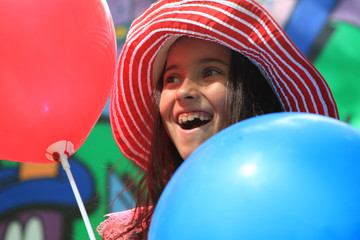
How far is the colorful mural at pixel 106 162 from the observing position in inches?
92.0

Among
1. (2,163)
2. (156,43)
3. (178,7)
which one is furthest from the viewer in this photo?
(2,163)

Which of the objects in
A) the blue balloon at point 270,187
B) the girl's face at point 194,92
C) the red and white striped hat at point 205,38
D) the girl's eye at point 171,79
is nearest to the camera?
the blue balloon at point 270,187

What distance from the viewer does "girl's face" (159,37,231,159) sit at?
4.16 ft

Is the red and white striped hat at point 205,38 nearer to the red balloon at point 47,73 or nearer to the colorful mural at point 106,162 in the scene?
the red balloon at point 47,73

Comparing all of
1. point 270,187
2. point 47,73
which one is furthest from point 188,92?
point 270,187

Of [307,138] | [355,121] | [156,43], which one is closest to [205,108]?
[156,43]

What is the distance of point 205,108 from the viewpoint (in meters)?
1.27

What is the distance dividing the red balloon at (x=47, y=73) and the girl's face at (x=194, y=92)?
0.29 metres

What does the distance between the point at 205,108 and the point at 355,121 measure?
141 centimetres

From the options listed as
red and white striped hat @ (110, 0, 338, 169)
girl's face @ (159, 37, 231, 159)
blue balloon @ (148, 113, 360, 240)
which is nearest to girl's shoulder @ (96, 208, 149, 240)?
red and white striped hat @ (110, 0, 338, 169)

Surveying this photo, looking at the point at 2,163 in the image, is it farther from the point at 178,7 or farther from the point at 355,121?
the point at 355,121

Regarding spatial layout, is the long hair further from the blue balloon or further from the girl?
the blue balloon

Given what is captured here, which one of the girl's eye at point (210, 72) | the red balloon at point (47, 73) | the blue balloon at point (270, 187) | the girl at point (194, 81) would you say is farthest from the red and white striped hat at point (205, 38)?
the blue balloon at point (270, 187)

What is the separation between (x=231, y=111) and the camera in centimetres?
127
